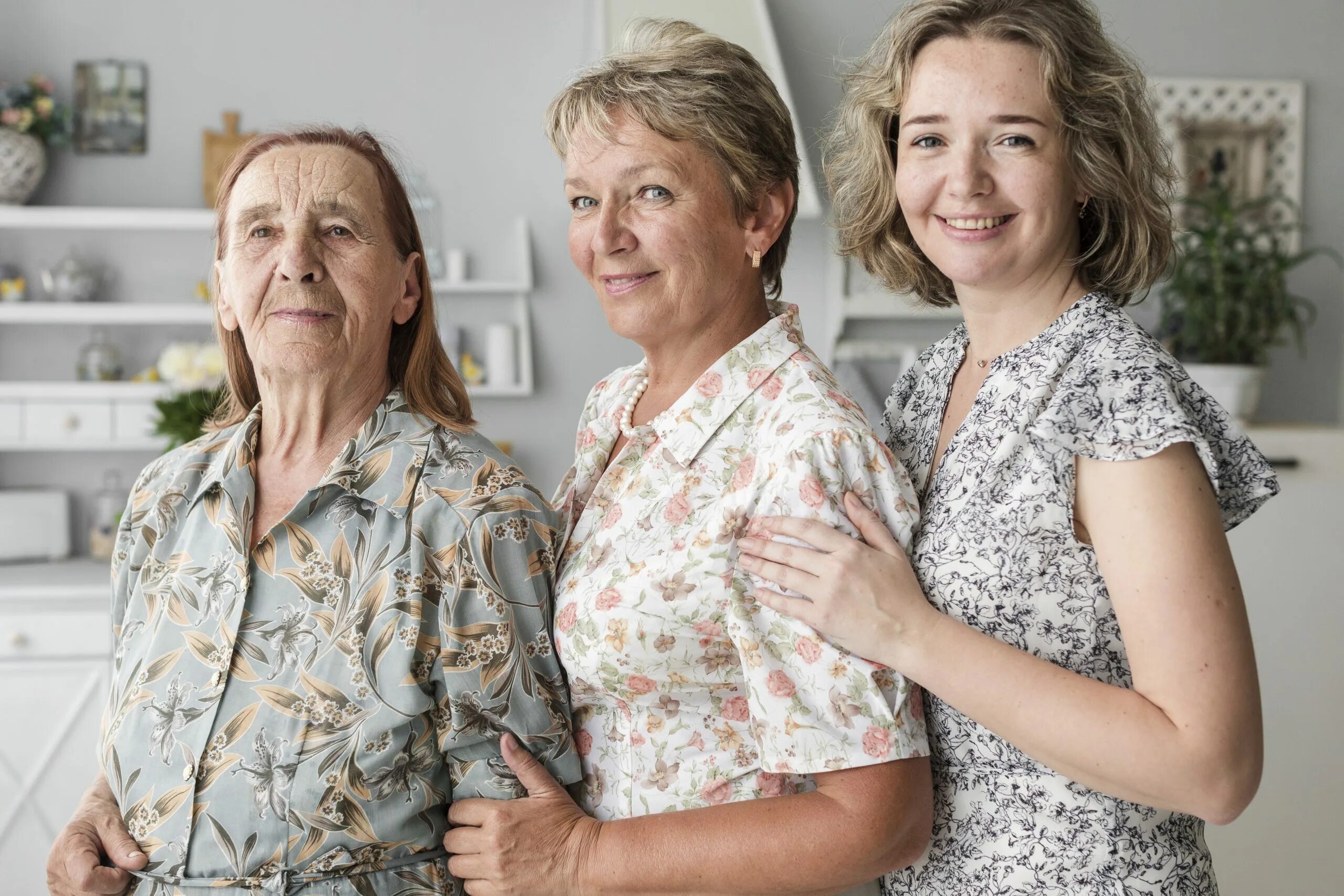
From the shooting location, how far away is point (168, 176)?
11.6 ft

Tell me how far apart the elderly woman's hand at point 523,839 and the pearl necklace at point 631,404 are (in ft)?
1.30

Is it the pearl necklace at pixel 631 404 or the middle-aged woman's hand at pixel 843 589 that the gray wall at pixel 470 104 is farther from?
the middle-aged woman's hand at pixel 843 589

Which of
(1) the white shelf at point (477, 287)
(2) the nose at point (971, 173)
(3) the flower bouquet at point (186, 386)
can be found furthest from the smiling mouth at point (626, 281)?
(1) the white shelf at point (477, 287)

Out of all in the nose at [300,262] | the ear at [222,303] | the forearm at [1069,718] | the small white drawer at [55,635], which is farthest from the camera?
the small white drawer at [55,635]

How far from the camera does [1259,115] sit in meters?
3.58

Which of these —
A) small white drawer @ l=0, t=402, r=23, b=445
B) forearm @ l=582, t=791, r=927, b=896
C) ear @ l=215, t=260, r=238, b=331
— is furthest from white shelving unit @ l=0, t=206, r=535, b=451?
forearm @ l=582, t=791, r=927, b=896

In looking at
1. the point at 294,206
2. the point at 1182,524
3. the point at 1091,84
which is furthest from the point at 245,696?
the point at 1091,84

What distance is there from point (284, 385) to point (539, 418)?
7.55ft

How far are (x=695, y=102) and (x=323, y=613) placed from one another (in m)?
0.69

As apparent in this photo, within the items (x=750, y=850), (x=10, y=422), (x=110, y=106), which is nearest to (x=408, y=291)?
(x=750, y=850)

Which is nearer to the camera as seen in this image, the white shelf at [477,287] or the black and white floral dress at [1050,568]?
the black and white floral dress at [1050,568]

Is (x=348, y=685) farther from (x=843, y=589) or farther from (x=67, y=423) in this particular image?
(x=67, y=423)

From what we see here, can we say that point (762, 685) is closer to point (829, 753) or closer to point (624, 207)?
point (829, 753)

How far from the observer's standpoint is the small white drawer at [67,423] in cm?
337
